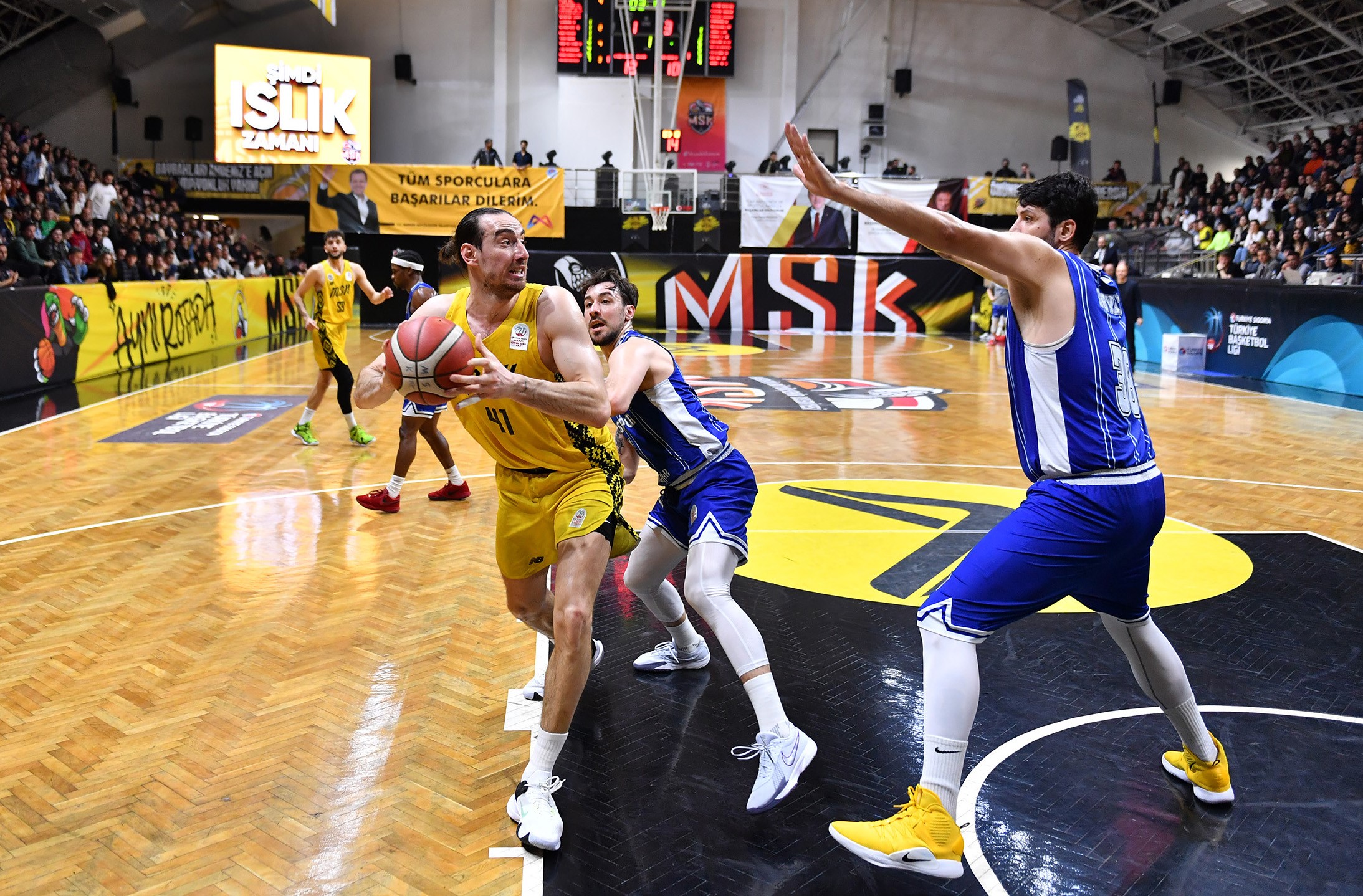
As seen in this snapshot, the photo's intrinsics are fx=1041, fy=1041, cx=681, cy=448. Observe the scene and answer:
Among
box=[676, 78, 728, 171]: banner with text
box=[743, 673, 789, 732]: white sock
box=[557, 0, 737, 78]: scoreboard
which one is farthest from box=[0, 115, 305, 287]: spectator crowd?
box=[743, 673, 789, 732]: white sock

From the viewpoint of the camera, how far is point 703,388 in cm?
1491

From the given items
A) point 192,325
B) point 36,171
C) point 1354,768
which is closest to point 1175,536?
point 1354,768

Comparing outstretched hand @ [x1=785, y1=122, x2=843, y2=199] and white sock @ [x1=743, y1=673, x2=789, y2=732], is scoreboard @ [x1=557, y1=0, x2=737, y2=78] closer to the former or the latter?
white sock @ [x1=743, y1=673, x2=789, y2=732]

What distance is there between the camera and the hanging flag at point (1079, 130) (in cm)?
2752

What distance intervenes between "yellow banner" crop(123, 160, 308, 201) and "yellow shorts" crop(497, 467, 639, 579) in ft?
79.6

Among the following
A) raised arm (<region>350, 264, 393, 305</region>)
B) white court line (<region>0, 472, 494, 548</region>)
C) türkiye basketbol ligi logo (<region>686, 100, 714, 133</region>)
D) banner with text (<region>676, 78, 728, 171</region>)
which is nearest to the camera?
white court line (<region>0, 472, 494, 548</region>)

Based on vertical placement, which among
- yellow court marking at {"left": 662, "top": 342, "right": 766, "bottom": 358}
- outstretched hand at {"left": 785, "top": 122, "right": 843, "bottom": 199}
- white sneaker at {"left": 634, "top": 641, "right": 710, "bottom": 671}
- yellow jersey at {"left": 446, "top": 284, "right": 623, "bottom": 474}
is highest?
outstretched hand at {"left": 785, "top": 122, "right": 843, "bottom": 199}

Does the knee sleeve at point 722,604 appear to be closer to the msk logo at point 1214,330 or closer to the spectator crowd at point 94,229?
the spectator crowd at point 94,229

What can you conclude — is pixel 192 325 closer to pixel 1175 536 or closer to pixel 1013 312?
pixel 1175 536

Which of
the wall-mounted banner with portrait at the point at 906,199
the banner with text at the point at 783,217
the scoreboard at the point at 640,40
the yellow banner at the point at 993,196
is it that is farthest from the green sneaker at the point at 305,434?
the scoreboard at the point at 640,40

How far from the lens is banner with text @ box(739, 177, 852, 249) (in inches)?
1025

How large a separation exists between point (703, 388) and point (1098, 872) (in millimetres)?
11814

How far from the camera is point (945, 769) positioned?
127 inches

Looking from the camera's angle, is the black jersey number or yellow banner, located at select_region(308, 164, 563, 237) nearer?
the black jersey number
